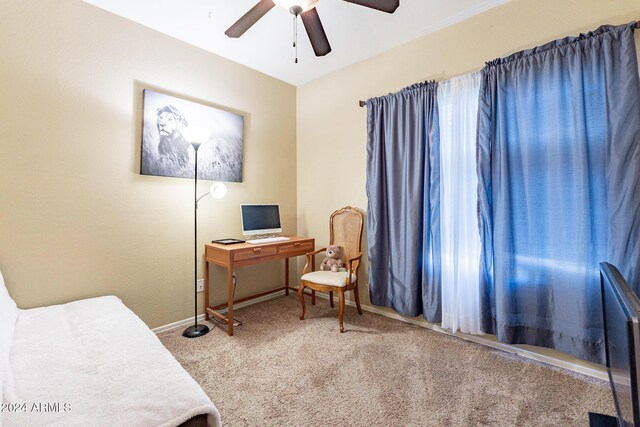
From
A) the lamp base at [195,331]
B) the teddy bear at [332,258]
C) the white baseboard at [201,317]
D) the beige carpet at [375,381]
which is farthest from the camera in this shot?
the teddy bear at [332,258]

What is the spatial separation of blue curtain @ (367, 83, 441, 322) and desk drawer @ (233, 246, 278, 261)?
101cm

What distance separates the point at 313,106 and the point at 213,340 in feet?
9.40

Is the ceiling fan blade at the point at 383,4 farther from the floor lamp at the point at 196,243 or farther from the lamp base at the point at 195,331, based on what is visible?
the lamp base at the point at 195,331

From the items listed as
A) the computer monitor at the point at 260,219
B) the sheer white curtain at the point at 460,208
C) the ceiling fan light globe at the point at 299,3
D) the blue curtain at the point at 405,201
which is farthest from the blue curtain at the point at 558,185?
the computer monitor at the point at 260,219

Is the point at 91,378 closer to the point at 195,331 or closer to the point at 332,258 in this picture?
the point at 195,331

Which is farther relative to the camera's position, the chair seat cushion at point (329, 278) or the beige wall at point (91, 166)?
the chair seat cushion at point (329, 278)

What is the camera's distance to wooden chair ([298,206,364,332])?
8.58 ft

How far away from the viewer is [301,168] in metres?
3.74

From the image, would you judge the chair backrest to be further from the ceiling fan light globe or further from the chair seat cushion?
the ceiling fan light globe

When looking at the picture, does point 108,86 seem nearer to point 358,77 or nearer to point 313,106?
point 313,106

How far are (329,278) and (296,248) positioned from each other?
0.57 m

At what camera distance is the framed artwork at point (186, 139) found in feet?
8.15

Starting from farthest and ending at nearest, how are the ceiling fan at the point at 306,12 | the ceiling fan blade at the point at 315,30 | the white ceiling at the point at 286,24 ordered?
the white ceiling at the point at 286,24
the ceiling fan blade at the point at 315,30
the ceiling fan at the point at 306,12

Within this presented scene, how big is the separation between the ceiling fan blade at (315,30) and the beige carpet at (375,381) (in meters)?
2.32
